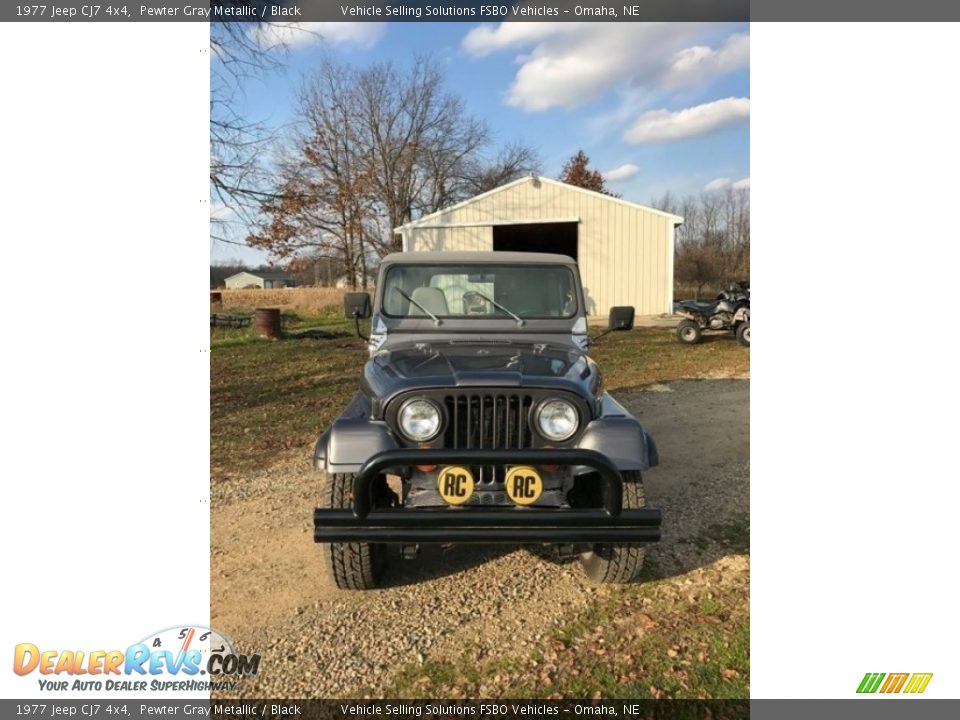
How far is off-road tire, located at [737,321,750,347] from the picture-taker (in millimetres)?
12039

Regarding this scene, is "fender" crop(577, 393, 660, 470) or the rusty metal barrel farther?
the rusty metal barrel

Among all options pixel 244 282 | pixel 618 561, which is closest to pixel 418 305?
pixel 618 561

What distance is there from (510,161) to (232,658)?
122ft

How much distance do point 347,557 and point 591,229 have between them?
1590cm

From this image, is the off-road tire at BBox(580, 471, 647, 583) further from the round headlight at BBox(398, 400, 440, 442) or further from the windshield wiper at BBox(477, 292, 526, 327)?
the windshield wiper at BBox(477, 292, 526, 327)

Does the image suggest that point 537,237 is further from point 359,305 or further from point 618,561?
point 618,561

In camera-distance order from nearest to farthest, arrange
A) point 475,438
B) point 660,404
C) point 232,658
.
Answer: point 232,658
point 475,438
point 660,404

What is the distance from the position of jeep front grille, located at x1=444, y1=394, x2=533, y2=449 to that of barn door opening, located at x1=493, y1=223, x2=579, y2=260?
50.5ft

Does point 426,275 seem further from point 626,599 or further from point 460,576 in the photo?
point 626,599

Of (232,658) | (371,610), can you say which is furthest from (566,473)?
(232,658)

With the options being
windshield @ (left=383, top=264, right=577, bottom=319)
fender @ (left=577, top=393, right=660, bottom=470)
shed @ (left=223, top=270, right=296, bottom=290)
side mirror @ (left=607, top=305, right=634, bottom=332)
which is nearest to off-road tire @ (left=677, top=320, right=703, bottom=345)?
side mirror @ (left=607, top=305, right=634, bottom=332)

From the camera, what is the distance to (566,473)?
2607 mm

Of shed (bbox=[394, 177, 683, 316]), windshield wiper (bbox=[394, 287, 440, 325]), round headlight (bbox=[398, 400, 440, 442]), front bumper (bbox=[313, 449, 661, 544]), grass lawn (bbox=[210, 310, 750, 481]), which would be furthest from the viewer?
shed (bbox=[394, 177, 683, 316])
